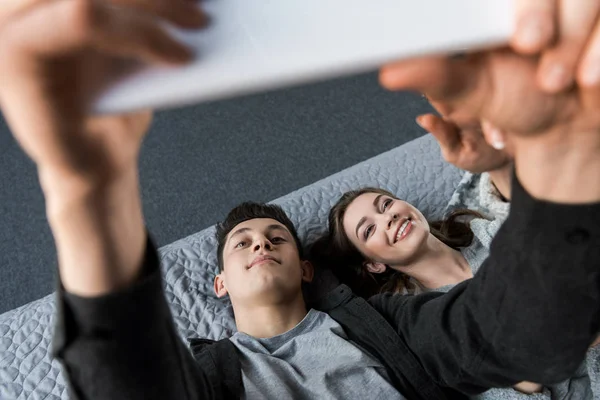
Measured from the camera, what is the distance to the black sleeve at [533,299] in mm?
462

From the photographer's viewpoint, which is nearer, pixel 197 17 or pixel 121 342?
pixel 197 17

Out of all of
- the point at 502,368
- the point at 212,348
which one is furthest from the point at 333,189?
the point at 502,368

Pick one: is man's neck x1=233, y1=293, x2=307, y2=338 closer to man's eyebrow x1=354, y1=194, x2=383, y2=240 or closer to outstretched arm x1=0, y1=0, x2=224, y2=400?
man's eyebrow x1=354, y1=194, x2=383, y2=240

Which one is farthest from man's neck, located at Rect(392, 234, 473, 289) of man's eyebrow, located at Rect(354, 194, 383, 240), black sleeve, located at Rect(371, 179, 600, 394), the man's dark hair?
black sleeve, located at Rect(371, 179, 600, 394)

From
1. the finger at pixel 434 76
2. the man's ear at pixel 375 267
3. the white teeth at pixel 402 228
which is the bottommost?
the man's ear at pixel 375 267

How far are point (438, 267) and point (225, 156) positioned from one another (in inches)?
29.7

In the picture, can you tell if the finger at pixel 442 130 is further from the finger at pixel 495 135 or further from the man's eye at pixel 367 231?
the man's eye at pixel 367 231

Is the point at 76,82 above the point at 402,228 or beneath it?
above

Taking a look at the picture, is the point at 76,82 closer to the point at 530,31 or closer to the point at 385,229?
the point at 530,31

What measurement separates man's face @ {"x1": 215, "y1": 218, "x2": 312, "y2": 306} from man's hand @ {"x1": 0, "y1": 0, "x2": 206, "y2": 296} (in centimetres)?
51

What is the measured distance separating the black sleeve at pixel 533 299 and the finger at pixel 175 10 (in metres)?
0.27

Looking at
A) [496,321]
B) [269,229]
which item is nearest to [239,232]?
[269,229]

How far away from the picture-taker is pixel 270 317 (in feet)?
3.15

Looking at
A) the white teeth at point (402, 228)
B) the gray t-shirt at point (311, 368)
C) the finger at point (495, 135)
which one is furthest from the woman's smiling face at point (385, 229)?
the finger at point (495, 135)
